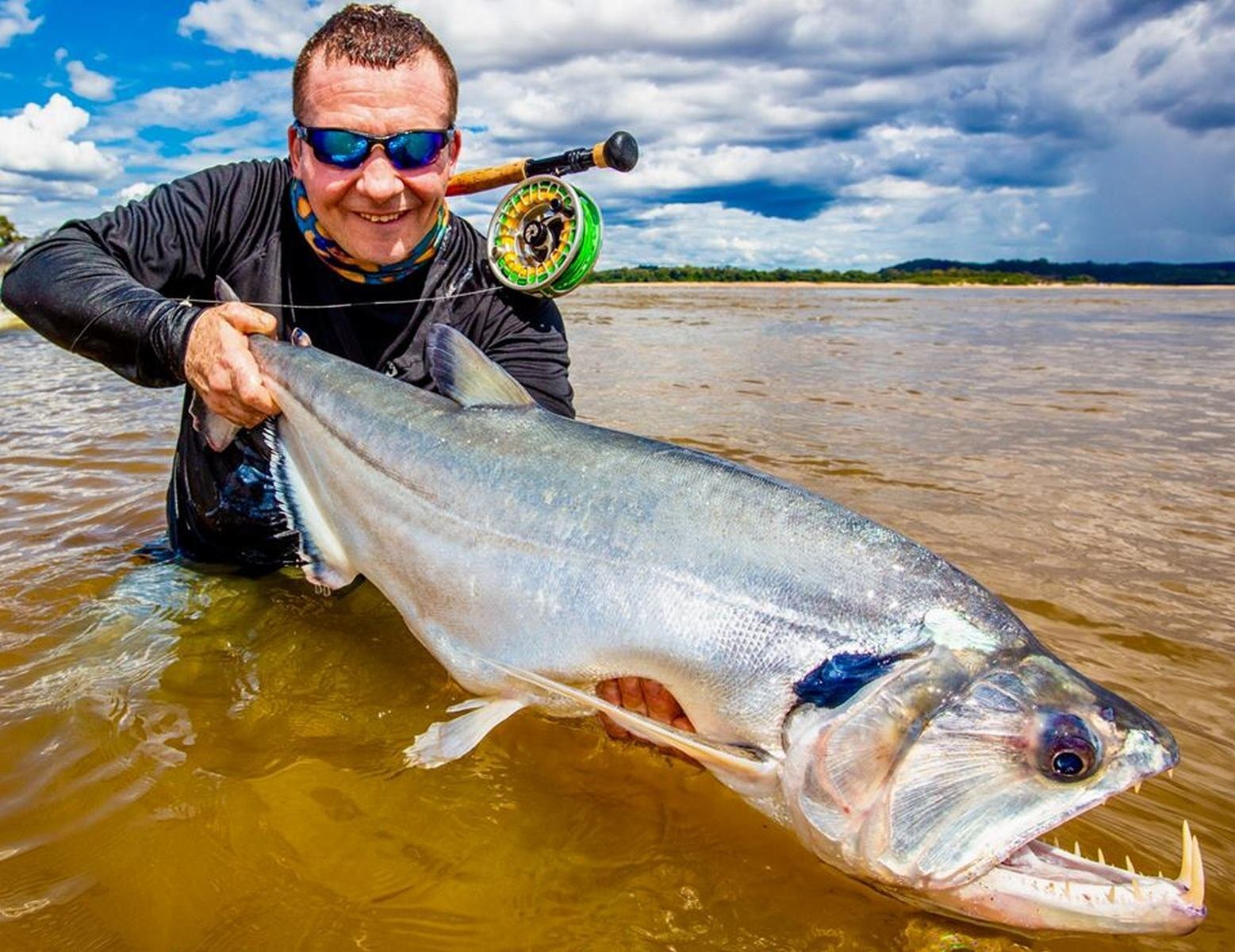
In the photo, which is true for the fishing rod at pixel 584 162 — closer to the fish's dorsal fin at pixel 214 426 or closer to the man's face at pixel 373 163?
the man's face at pixel 373 163

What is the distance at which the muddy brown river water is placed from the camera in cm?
215

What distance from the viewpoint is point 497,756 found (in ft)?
9.35

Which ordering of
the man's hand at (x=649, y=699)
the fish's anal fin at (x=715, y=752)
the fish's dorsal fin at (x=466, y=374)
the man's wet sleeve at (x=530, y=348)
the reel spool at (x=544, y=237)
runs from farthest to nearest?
the man's wet sleeve at (x=530, y=348) < the reel spool at (x=544, y=237) < the fish's dorsal fin at (x=466, y=374) < the man's hand at (x=649, y=699) < the fish's anal fin at (x=715, y=752)

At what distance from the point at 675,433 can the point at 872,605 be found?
6.01 metres

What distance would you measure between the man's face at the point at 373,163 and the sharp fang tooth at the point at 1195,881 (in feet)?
10.7

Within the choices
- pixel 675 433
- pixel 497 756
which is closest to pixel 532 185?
pixel 497 756

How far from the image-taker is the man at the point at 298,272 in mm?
3012

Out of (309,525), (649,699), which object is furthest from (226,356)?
(649,699)

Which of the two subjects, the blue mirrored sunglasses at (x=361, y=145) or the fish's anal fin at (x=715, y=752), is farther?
the blue mirrored sunglasses at (x=361, y=145)

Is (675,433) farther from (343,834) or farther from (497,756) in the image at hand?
(343,834)

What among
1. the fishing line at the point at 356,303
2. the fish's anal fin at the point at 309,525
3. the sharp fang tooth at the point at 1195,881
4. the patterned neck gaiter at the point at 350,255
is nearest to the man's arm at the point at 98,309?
the fish's anal fin at the point at 309,525

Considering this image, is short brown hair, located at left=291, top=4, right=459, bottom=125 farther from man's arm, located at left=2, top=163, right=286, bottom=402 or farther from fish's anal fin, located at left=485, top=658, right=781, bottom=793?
fish's anal fin, located at left=485, top=658, right=781, bottom=793

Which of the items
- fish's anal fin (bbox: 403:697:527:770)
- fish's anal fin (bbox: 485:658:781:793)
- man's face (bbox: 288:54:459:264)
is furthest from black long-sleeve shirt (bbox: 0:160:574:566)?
fish's anal fin (bbox: 485:658:781:793)

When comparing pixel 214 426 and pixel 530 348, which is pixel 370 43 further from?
pixel 214 426
